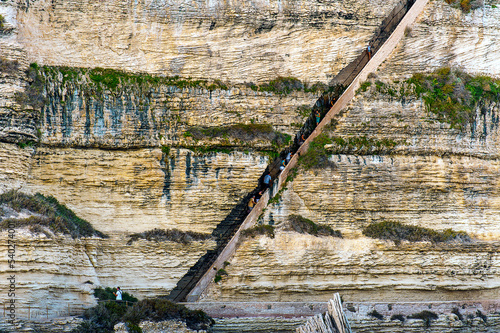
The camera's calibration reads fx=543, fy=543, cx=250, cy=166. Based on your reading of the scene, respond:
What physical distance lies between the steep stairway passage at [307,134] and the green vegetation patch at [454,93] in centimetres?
155

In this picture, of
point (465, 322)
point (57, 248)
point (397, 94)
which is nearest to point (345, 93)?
point (397, 94)

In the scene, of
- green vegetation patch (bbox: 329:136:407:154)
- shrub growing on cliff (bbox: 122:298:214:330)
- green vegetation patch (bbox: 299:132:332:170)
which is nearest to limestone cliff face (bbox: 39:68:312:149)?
green vegetation patch (bbox: 299:132:332:170)

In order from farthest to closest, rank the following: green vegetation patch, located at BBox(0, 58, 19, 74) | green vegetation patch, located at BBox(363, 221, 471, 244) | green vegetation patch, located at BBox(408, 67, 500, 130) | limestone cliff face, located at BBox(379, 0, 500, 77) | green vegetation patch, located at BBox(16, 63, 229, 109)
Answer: limestone cliff face, located at BBox(379, 0, 500, 77) → green vegetation patch, located at BBox(408, 67, 500, 130) → green vegetation patch, located at BBox(363, 221, 471, 244) → green vegetation patch, located at BBox(16, 63, 229, 109) → green vegetation patch, located at BBox(0, 58, 19, 74)

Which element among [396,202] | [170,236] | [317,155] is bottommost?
[170,236]

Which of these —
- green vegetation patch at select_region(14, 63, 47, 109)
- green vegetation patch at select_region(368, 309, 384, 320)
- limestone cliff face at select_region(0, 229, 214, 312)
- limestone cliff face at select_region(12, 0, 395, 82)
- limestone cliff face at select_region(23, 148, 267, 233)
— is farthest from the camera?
green vegetation patch at select_region(368, 309, 384, 320)

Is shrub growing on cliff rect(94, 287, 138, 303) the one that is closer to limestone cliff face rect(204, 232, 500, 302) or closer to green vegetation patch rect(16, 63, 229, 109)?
limestone cliff face rect(204, 232, 500, 302)

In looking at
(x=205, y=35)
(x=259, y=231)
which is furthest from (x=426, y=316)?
(x=205, y=35)

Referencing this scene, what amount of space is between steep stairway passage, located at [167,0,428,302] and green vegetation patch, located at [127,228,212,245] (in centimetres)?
59

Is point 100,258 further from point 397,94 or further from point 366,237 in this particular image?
point 397,94

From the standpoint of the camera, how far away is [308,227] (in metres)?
16.4

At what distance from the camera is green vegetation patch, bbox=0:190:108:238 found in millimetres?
13922

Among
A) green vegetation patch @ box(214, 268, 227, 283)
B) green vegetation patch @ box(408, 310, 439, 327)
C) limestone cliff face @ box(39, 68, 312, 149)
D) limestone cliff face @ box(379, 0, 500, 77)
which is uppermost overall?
limestone cliff face @ box(379, 0, 500, 77)

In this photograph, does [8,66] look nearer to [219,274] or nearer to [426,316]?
[219,274]

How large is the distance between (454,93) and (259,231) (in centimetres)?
794
